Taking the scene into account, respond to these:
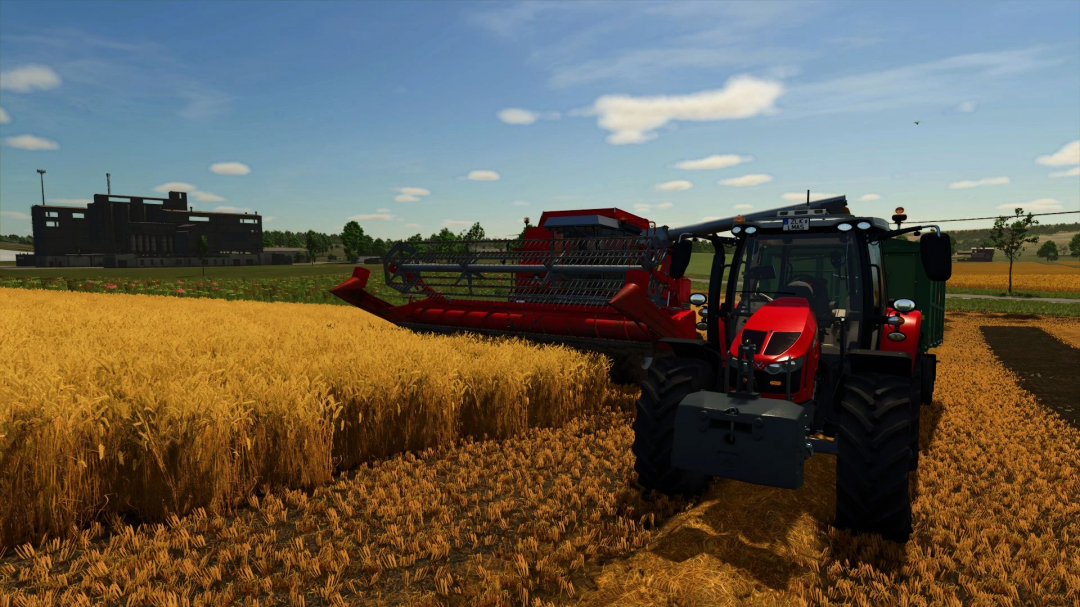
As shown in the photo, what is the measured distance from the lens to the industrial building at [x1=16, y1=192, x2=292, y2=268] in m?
82.2

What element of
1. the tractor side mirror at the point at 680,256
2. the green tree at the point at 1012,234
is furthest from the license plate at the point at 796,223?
the green tree at the point at 1012,234

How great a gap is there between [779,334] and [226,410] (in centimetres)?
403

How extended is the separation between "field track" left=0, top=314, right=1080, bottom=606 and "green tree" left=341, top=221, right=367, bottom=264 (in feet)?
353

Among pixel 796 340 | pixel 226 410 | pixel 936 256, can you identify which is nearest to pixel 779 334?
pixel 796 340

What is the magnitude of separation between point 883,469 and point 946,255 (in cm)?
183

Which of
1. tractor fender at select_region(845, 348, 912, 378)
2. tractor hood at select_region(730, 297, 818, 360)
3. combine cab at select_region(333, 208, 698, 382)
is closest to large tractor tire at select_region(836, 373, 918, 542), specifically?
tractor fender at select_region(845, 348, 912, 378)

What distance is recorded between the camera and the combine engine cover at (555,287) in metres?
7.54

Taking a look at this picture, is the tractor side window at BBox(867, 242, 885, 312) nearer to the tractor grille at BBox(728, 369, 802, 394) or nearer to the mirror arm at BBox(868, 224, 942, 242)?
the mirror arm at BBox(868, 224, 942, 242)

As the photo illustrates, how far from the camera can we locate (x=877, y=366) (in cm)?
424

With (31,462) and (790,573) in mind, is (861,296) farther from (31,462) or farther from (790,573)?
(31,462)

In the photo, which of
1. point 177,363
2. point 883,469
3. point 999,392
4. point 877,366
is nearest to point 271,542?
point 177,363

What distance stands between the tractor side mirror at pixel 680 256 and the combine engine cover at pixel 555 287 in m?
1.37

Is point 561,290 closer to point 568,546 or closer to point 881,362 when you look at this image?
point 881,362

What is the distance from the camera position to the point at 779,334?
13.4ft
